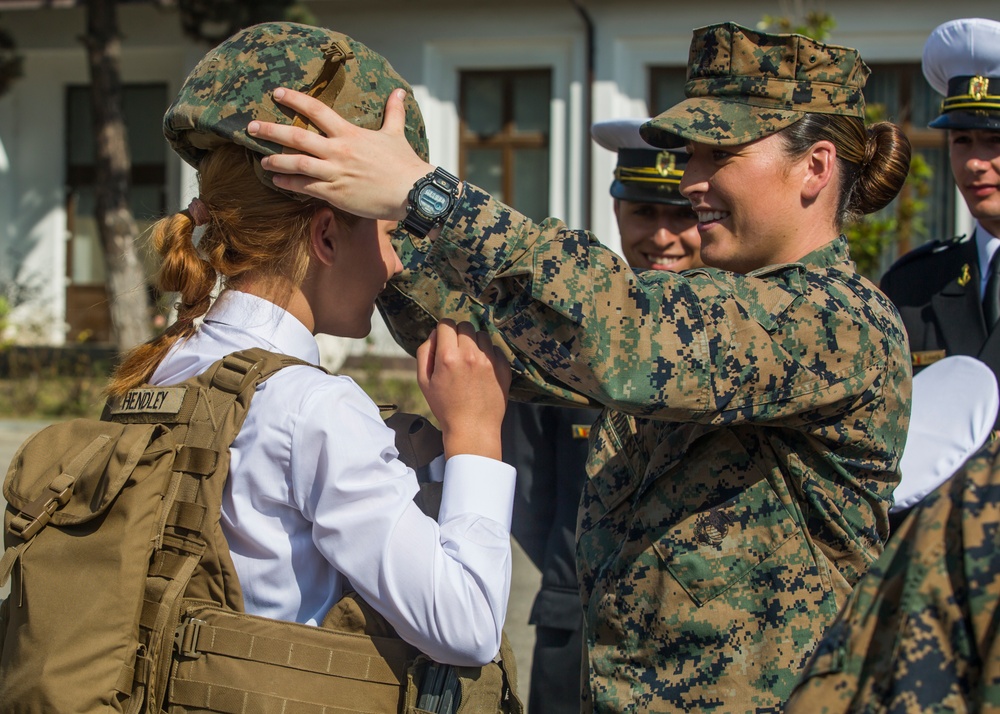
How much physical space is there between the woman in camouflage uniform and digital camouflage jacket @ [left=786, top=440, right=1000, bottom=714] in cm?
47

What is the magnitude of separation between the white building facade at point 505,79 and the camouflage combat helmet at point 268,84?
9897mm

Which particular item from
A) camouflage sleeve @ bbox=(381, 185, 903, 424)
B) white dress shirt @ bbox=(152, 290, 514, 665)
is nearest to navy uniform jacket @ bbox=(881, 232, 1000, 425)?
camouflage sleeve @ bbox=(381, 185, 903, 424)

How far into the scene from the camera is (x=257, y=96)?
5.17 feet

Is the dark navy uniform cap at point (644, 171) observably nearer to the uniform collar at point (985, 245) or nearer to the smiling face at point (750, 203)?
the uniform collar at point (985, 245)

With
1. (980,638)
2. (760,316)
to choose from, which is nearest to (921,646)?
(980,638)

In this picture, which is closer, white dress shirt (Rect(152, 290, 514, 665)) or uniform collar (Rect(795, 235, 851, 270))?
white dress shirt (Rect(152, 290, 514, 665))

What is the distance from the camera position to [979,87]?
3.23 metres

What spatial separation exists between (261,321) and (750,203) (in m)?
0.82

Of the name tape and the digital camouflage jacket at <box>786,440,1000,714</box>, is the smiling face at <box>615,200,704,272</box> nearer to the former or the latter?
the name tape

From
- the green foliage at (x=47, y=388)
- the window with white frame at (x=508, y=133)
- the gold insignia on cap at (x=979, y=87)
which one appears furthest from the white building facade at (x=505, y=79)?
the gold insignia on cap at (x=979, y=87)

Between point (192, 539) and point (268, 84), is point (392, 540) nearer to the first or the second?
point (192, 539)

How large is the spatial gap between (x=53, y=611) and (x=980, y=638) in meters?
1.13

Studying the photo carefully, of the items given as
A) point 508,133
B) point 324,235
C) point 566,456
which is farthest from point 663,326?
point 508,133

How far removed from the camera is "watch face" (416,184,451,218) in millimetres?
1490
